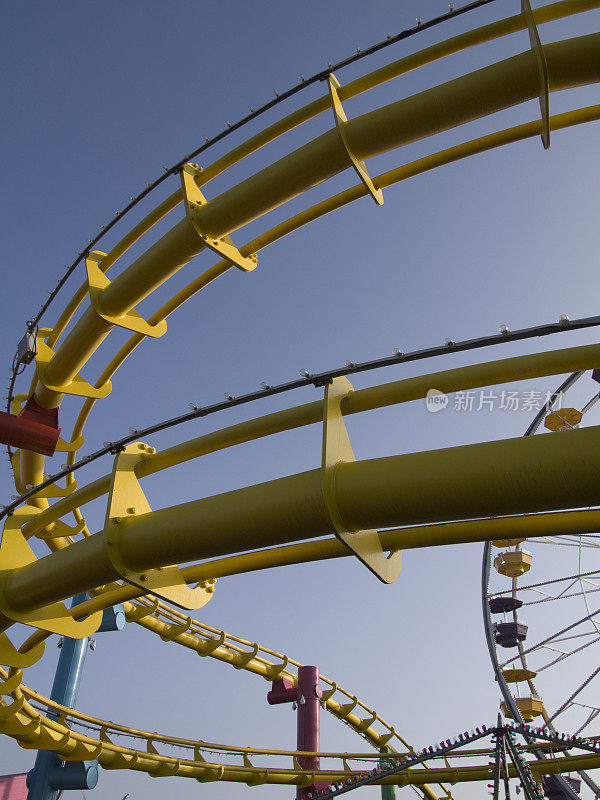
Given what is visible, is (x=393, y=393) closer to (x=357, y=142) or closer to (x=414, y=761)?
(x=357, y=142)

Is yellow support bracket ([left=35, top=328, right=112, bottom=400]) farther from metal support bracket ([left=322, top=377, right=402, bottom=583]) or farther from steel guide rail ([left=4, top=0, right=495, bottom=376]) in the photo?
metal support bracket ([left=322, top=377, right=402, bottom=583])

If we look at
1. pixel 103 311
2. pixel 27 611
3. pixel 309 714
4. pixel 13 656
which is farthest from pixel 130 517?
pixel 309 714

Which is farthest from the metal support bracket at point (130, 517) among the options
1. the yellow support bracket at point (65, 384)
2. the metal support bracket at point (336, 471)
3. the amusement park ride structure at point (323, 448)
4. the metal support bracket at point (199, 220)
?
the yellow support bracket at point (65, 384)

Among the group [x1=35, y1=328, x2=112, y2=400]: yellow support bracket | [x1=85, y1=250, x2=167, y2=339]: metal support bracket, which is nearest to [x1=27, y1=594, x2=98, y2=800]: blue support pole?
[x1=35, y1=328, x2=112, y2=400]: yellow support bracket

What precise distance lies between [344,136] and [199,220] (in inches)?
64.5

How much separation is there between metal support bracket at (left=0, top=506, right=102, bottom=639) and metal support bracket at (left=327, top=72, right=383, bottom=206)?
4.28m

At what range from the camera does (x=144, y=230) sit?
24.9ft

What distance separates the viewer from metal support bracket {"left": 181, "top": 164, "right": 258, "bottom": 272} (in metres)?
6.47

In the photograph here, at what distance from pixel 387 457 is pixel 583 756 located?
1043 cm

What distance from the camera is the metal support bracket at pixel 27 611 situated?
5270 mm

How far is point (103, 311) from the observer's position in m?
7.38

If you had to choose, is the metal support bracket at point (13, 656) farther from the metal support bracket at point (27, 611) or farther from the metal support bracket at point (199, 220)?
the metal support bracket at point (199, 220)

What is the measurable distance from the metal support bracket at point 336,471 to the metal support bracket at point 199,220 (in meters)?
2.75

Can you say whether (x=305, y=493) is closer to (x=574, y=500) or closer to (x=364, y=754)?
(x=574, y=500)
